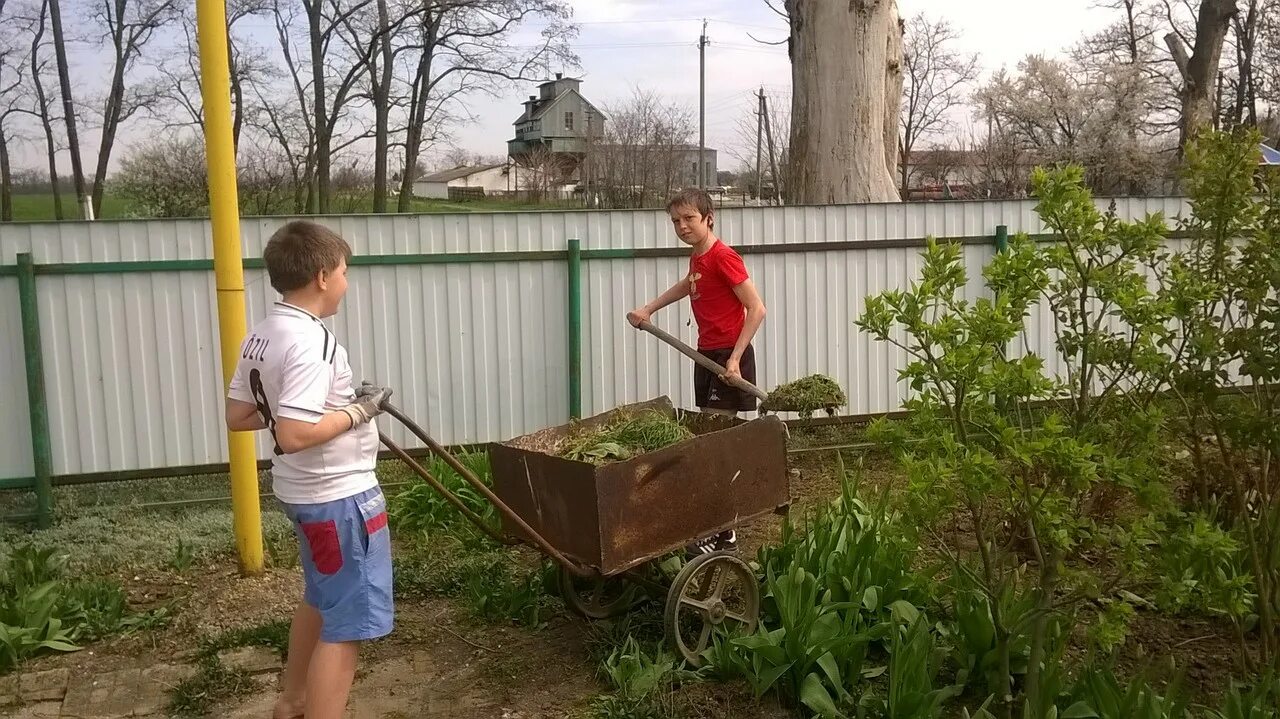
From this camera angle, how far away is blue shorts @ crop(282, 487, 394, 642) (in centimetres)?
296

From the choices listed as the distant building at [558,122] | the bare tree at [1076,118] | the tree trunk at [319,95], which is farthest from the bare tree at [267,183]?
the bare tree at [1076,118]

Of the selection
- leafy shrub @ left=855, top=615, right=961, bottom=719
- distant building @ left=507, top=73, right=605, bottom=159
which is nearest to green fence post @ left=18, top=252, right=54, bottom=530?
leafy shrub @ left=855, top=615, right=961, bottom=719

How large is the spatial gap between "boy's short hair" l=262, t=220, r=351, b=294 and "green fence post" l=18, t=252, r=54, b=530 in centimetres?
348

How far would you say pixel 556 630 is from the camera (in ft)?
13.9

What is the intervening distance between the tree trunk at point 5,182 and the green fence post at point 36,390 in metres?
Answer: 4.19

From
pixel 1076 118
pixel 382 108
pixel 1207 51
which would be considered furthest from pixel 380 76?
pixel 1076 118

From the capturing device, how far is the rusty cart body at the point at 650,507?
11.4ft

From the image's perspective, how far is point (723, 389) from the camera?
195 inches

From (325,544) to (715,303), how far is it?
2.52 metres

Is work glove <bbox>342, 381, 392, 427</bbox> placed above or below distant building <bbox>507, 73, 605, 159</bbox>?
below

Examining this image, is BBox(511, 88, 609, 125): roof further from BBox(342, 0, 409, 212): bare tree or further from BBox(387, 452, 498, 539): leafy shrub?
BBox(387, 452, 498, 539): leafy shrub

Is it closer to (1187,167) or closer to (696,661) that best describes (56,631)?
(696,661)

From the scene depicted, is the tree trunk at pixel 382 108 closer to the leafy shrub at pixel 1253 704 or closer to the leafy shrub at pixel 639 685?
the leafy shrub at pixel 639 685

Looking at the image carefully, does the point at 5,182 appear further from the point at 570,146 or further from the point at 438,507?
the point at 570,146
